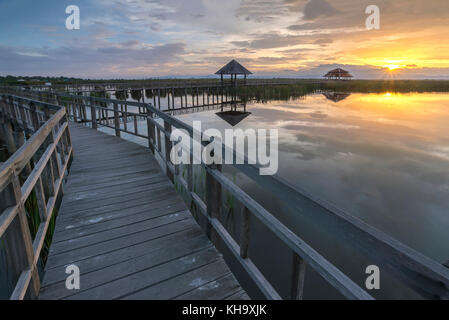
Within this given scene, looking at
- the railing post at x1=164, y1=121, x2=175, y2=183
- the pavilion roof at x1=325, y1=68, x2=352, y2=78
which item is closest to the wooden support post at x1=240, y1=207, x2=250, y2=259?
the railing post at x1=164, y1=121, x2=175, y2=183

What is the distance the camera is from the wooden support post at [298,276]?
64.8 inches

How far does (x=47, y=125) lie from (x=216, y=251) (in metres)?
2.96

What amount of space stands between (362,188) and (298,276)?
818 centimetres

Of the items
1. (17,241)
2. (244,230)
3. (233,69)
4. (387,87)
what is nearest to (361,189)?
(244,230)

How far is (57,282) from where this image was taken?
2.43 m

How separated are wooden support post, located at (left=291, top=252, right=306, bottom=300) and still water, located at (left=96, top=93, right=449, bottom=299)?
39 cm

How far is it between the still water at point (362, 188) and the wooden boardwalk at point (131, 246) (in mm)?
1317

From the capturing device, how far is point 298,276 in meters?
1.68

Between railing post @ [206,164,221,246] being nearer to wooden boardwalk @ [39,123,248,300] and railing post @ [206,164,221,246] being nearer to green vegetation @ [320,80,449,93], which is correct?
wooden boardwalk @ [39,123,248,300]

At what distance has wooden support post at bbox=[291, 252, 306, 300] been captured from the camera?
1646 millimetres

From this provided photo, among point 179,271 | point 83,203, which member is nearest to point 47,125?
point 83,203

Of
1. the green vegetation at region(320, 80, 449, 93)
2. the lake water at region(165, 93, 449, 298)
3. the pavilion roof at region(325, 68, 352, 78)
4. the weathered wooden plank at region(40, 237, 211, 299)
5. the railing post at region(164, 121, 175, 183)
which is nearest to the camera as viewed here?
the weathered wooden plank at region(40, 237, 211, 299)

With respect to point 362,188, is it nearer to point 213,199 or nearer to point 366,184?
point 366,184
